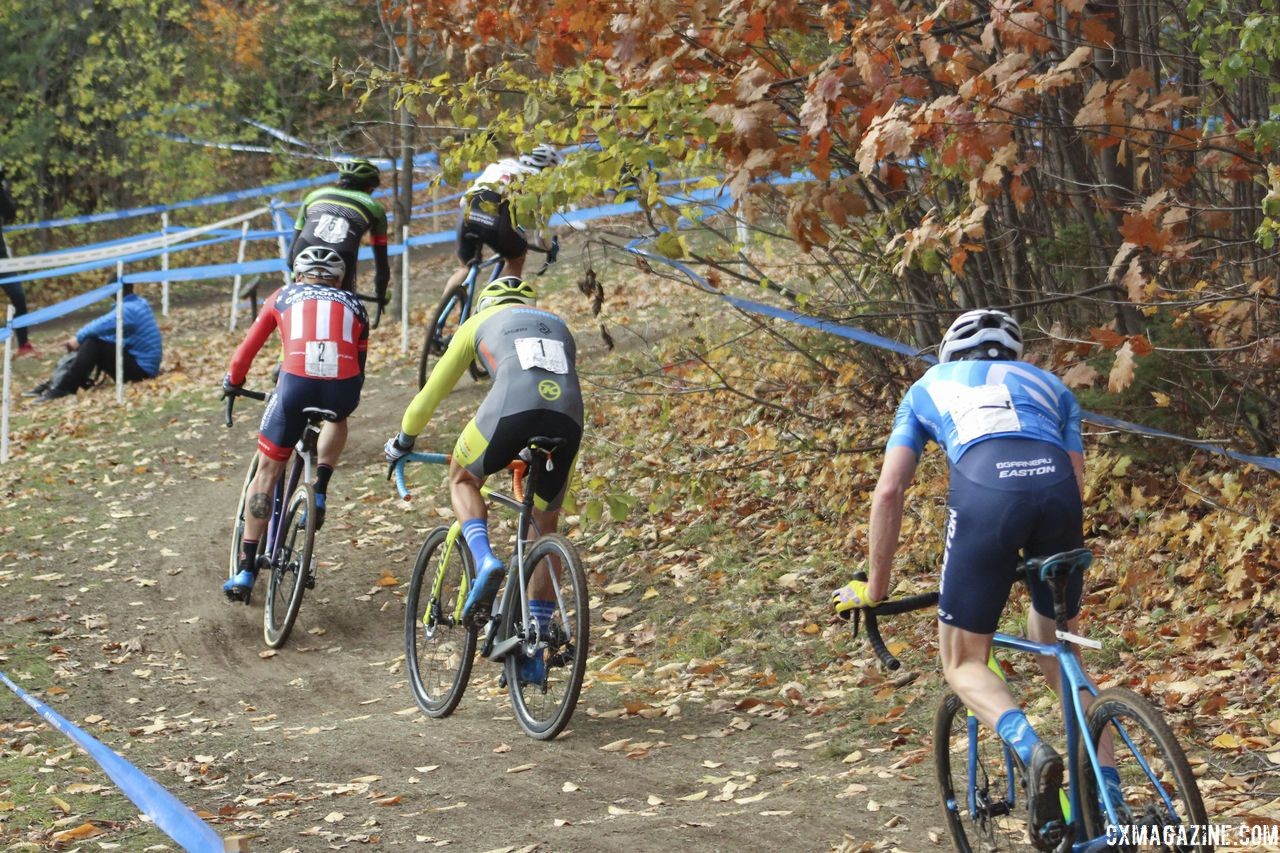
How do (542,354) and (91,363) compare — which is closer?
(542,354)

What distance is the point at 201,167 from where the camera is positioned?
81.7ft

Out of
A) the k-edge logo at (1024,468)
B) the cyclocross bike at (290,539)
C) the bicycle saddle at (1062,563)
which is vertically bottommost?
the cyclocross bike at (290,539)

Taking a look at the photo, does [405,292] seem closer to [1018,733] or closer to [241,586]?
[241,586]

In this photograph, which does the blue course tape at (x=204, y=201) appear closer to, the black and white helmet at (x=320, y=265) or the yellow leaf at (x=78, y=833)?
the black and white helmet at (x=320, y=265)

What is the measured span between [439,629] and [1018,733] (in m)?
3.84

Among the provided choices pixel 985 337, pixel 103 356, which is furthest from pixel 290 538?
pixel 103 356

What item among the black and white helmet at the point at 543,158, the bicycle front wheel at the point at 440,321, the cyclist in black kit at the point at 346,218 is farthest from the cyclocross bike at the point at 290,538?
the bicycle front wheel at the point at 440,321

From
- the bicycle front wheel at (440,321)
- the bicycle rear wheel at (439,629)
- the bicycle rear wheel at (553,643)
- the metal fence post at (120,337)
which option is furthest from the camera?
the metal fence post at (120,337)

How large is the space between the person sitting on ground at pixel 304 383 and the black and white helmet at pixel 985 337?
4825mm

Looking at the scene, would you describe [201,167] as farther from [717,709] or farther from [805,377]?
[717,709]

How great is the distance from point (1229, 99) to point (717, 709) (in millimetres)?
4660

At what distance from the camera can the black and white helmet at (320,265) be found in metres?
9.52

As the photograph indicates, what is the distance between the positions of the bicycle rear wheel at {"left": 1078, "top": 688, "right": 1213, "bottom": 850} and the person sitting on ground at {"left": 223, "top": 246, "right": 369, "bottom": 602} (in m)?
5.57

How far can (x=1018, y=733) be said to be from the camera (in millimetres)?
4355
